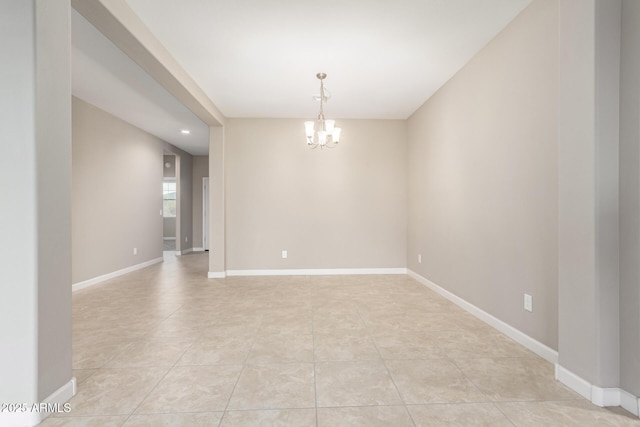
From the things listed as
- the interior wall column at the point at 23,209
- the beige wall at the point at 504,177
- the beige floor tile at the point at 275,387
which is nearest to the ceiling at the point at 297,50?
the beige wall at the point at 504,177

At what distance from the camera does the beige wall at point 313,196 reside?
16.8 feet

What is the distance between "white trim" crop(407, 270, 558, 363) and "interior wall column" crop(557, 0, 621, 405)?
399mm

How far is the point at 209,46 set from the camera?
2.90 meters

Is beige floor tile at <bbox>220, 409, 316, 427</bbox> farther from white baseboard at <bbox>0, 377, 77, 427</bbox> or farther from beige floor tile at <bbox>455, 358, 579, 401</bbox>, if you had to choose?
beige floor tile at <bbox>455, 358, 579, 401</bbox>

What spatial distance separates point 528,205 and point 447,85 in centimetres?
199

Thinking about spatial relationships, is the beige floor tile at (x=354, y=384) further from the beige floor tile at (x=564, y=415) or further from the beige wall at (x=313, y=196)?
the beige wall at (x=313, y=196)

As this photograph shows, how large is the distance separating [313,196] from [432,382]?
11.9 ft

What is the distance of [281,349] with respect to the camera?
232 centimetres

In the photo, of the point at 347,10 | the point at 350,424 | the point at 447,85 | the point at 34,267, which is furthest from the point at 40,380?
the point at 447,85

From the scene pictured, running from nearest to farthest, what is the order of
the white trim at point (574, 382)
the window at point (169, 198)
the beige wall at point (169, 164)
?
1. the white trim at point (574, 382)
2. the beige wall at point (169, 164)
3. the window at point (169, 198)

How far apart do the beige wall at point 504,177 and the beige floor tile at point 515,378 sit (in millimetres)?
251

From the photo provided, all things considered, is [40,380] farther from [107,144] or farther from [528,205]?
[107,144]

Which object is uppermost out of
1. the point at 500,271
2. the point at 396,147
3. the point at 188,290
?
the point at 396,147

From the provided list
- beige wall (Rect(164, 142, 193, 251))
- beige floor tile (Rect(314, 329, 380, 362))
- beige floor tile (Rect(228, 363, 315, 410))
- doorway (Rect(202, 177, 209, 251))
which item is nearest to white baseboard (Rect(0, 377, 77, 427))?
beige floor tile (Rect(228, 363, 315, 410))
